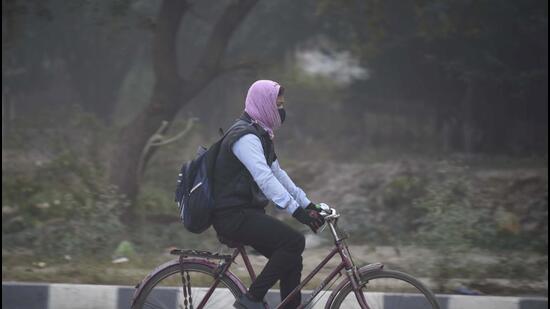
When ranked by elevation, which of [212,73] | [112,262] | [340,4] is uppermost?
[340,4]

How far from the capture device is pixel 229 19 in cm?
995

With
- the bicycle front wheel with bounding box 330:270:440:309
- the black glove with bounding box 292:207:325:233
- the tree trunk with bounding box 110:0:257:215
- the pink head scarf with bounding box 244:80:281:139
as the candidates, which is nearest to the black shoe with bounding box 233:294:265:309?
the bicycle front wheel with bounding box 330:270:440:309

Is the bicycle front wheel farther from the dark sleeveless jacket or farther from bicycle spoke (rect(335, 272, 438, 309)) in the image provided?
the dark sleeveless jacket

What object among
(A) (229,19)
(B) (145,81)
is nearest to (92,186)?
(A) (229,19)

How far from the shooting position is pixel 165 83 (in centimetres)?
980

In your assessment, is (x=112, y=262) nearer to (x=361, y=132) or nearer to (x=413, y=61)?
(x=413, y=61)

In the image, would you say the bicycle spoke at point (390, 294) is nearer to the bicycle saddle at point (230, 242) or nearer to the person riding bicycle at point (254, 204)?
the person riding bicycle at point (254, 204)

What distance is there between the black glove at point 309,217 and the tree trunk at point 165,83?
6.05 metres

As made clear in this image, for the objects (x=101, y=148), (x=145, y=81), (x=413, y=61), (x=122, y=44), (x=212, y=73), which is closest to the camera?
(x=212, y=73)

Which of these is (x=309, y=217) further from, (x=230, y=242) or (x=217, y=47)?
(x=217, y=47)

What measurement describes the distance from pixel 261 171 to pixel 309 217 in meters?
0.34

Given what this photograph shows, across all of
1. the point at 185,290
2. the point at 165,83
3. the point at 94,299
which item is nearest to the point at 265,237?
the point at 185,290

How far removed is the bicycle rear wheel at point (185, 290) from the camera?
13.8 ft

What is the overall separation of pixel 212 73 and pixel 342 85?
36.9ft
